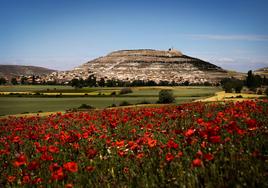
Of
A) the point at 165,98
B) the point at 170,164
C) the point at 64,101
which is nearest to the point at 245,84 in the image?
the point at 165,98

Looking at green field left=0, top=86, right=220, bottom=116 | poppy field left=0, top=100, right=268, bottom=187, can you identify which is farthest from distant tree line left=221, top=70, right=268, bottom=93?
poppy field left=0, top=100, right=268, bottom=187

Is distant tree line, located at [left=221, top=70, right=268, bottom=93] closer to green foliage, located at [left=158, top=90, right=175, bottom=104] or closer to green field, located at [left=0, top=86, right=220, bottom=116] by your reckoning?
green field, located at [left=0, top=86, right=220, bottom=116]

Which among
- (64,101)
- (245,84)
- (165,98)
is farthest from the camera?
(245,84)

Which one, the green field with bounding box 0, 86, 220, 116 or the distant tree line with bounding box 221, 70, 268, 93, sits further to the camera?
the distant tree line with bounding box 221, 70, 268, 93

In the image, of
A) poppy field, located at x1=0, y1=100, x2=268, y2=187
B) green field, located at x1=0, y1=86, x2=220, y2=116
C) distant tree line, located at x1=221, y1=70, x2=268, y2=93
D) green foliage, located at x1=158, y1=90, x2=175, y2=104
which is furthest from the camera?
distant tree line, located at x1=221, y1=70, x2=268, y2=93

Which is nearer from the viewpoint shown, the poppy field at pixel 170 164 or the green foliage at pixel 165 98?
the poppy field at pixel 170 164

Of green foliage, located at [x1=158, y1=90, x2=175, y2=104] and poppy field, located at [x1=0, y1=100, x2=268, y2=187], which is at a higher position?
poppy field, located at [x1=0, y1=100, x2=268, y2=187]

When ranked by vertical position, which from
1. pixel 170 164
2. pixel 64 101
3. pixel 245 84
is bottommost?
pixel 64 101

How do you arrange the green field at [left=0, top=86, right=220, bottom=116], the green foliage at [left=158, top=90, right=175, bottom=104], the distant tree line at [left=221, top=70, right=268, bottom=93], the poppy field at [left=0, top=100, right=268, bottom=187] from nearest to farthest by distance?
the poppy field at [left=0, top=100, right=268, bottom=187], the green field at [left=0, top=86, right=220, bottom=116], the green foliage at [left=158, top=90, right=175, bottom=104], the distant tree line at [left=221, top=70, right=268, bottom=93]

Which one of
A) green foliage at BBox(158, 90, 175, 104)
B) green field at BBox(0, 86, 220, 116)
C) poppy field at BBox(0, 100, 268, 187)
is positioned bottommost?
green field at BBox(0, 86, 220, 116)

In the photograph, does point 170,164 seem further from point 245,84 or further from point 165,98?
point 245,84

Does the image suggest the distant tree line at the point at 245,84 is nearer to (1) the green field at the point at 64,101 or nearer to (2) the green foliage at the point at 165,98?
(1) the green field at the point at 64,101

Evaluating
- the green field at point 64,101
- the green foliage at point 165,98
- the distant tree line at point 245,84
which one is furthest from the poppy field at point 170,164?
the distant tree line at point 245,84

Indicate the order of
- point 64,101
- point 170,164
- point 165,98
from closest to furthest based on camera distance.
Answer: point 170,164 → point 165,98 → point 64,101
